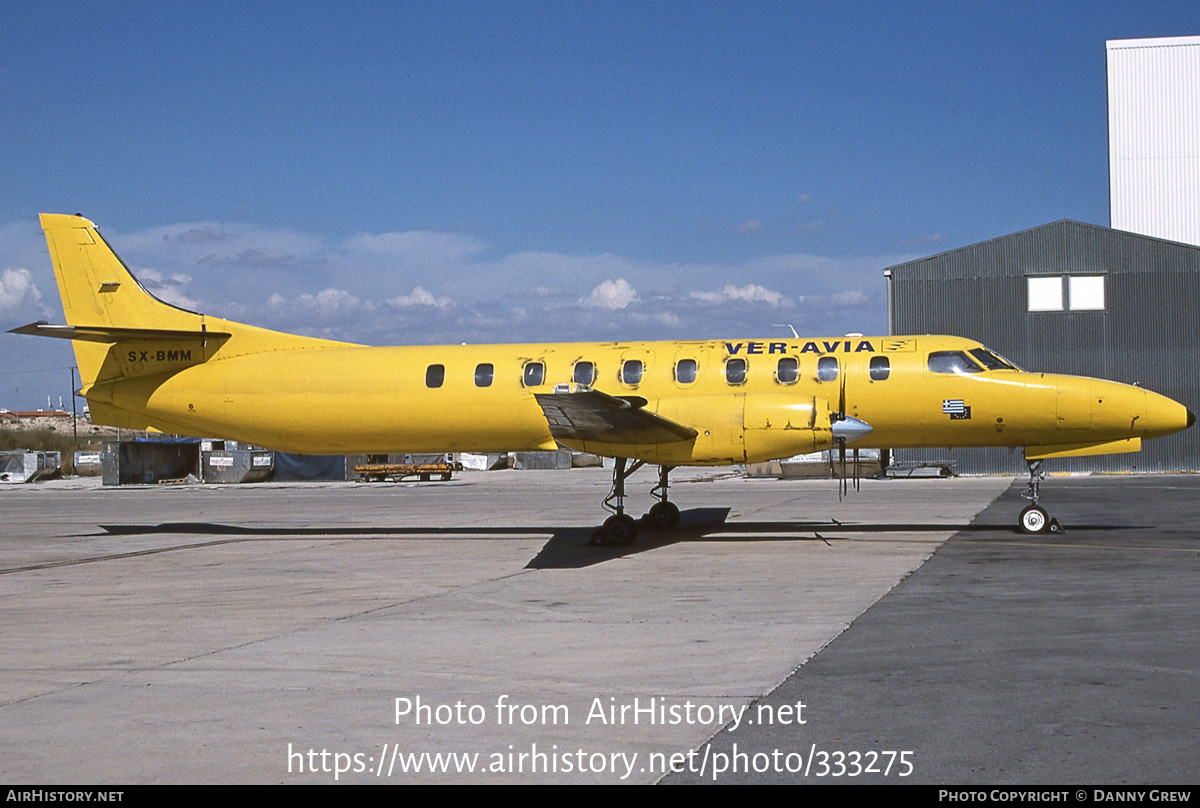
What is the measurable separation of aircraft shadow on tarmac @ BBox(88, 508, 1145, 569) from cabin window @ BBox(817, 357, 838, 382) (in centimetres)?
269

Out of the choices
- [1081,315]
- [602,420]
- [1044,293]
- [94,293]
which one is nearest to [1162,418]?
[602,420]

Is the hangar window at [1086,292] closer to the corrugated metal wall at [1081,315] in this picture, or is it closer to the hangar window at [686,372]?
the corrugated metal wall at [1081,315]

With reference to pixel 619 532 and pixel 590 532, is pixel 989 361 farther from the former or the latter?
Answer: pixel 590 532

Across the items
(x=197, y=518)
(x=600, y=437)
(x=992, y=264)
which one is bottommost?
(x=197, y=518)

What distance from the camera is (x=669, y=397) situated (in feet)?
61.7

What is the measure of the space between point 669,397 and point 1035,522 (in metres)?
6.45

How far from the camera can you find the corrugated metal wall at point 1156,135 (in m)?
56.5

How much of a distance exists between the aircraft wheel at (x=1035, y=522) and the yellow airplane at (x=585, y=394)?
0.14 feet

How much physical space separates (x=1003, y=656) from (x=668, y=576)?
588 cm

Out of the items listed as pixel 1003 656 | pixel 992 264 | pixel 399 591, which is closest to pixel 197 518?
→ pixel 399 591

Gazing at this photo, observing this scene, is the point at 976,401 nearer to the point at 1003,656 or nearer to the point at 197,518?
the point at 1003,656

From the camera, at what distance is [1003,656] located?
8.45 meters
